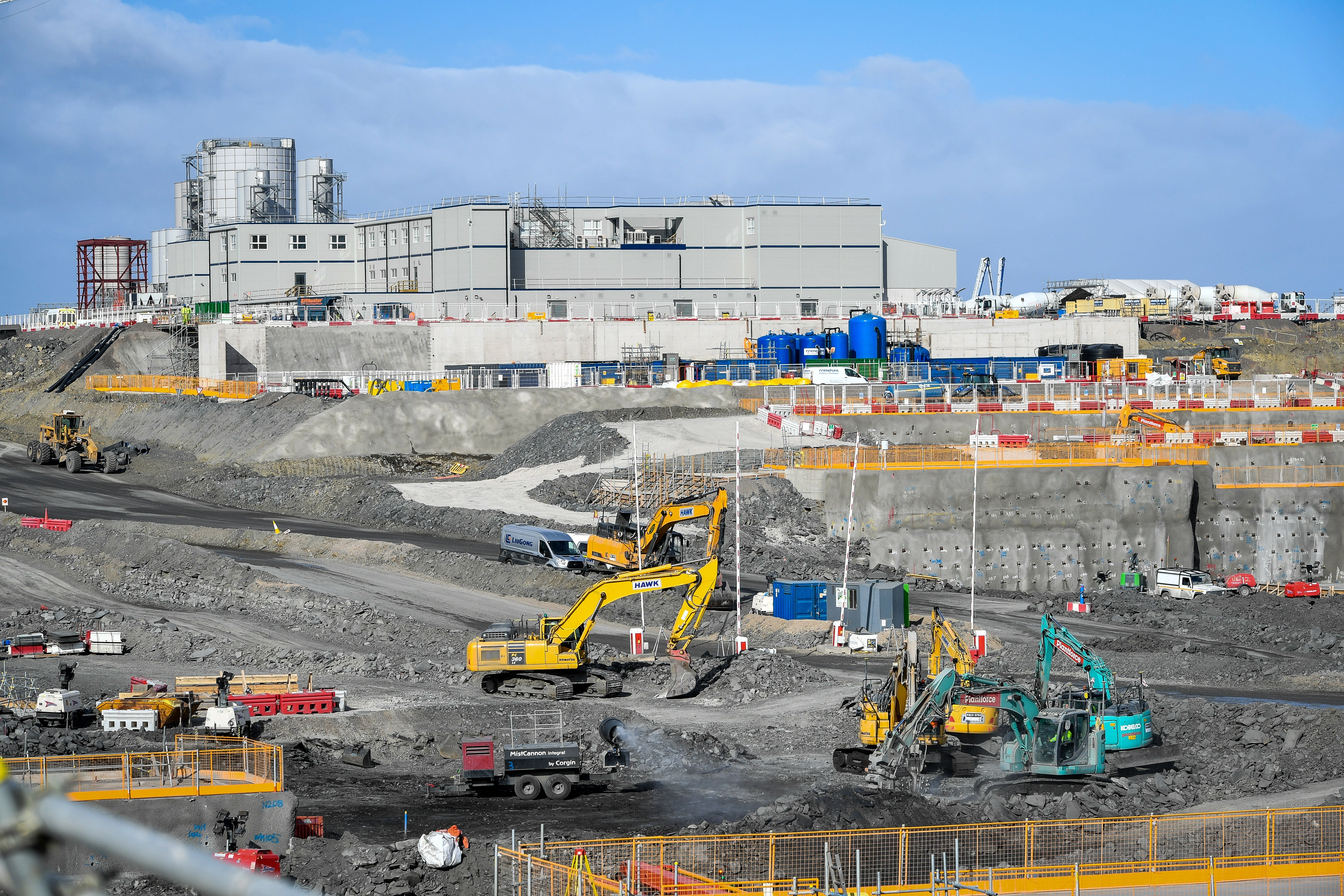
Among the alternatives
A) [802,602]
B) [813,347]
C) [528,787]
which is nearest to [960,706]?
[528,787]

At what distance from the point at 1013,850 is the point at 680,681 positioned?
12972mm

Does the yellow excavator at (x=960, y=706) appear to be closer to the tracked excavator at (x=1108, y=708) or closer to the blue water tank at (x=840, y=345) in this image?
the tracked excavator at (x=1108, y=708)

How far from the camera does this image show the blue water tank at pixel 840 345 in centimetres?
7881

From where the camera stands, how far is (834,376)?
6812 cm

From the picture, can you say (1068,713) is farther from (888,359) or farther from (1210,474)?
(888,359)

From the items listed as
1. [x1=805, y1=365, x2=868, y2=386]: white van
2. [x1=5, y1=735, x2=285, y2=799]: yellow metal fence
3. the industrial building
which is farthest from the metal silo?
[x1=5, y1=735, x2=285, y2=799]: yellow metal fence

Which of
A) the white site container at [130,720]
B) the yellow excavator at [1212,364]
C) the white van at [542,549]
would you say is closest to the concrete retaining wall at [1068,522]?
the white van at [542,549]

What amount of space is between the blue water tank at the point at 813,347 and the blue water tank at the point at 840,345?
0.48 metres

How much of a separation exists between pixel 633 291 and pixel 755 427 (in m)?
30.9

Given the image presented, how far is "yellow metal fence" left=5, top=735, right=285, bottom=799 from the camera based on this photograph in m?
21.1

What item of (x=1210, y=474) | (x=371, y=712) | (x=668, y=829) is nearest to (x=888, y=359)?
(x=1210, y=474)

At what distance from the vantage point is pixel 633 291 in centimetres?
8975

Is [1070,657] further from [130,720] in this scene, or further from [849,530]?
[130,720]

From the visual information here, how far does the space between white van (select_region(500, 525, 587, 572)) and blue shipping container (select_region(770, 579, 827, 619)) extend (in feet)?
23.6
